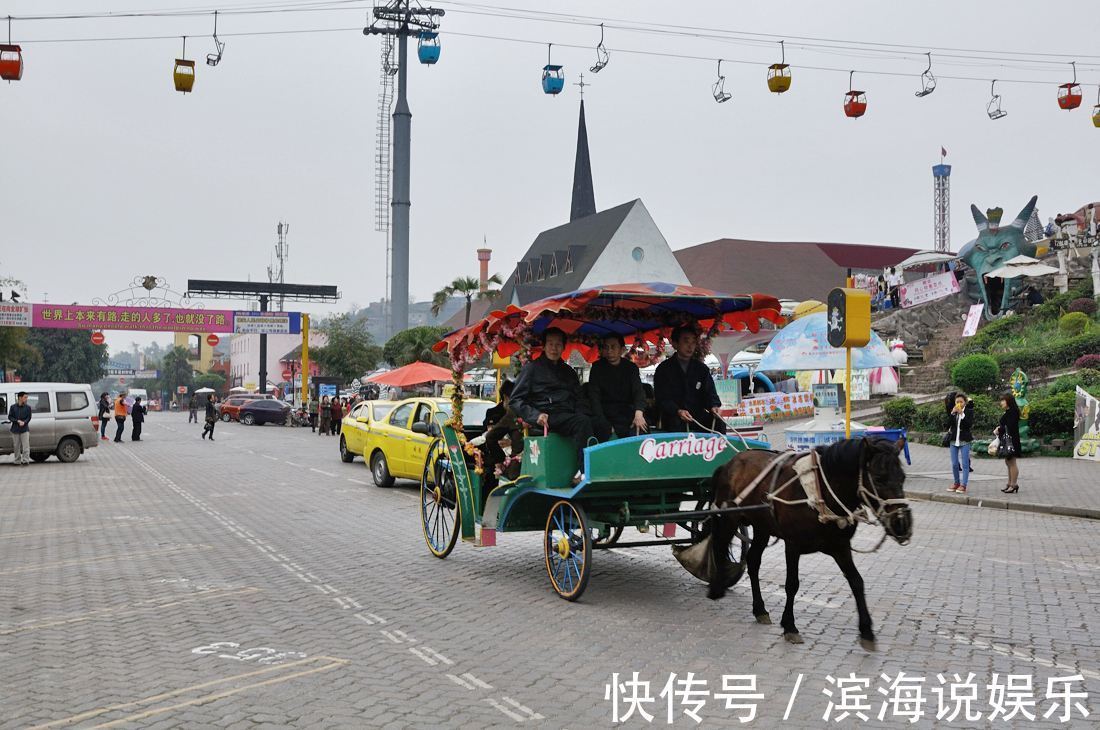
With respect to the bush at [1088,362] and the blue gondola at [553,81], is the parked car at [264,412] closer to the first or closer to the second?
the blue gondola at [553,81]

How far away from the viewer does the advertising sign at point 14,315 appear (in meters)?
46.0

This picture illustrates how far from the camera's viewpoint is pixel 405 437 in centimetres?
1780

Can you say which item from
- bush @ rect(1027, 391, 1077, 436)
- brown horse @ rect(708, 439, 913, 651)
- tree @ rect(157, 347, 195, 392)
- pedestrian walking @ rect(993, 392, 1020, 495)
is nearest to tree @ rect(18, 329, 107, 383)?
tree @ rect(157, 347, 195, 392)

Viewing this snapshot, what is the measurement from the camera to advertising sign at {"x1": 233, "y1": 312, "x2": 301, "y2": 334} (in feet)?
181

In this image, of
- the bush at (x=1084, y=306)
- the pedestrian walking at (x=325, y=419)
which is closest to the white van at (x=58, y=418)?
the pedestrian walking at (x=325, y=419)

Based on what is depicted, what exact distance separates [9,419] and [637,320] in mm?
19962

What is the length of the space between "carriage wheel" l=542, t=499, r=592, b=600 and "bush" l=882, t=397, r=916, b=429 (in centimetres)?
2153

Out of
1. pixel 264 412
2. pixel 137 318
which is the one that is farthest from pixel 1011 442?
pixel 137 318

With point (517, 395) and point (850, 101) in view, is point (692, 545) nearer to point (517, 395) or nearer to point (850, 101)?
→ point (517, 395)

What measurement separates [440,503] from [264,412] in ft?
149

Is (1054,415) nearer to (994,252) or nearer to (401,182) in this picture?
(994,252)

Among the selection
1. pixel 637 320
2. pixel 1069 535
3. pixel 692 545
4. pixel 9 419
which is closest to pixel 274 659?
pixel 692 545

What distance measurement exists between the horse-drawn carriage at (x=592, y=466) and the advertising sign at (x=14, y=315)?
43.0 meters

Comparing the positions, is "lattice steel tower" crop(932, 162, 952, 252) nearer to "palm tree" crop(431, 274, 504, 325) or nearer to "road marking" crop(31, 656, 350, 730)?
"palm tree" crop(431, 274, 504, 325)
